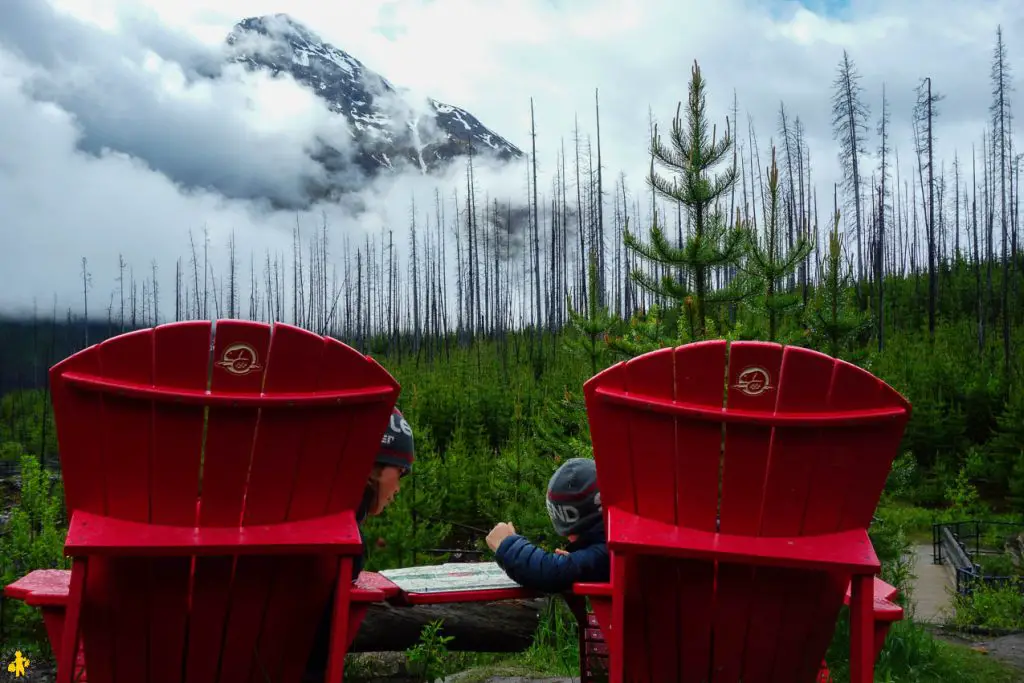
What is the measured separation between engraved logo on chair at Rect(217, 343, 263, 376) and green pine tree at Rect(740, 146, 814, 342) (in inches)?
164

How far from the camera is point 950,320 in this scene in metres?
20.9

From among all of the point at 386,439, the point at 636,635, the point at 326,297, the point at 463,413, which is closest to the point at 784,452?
the point at 636,635

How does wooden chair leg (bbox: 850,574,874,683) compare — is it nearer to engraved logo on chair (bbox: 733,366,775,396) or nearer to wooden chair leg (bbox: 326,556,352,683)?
engraved logo on chair (bbox: 733,366,775,396)

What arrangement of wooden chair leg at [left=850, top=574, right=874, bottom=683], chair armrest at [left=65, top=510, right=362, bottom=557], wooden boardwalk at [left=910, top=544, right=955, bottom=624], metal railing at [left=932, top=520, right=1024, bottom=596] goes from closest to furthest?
chair armrest at [left=65, top=510, right=362, bottom=557], wooden chair leg at [left=850, top=574, right=874, bottom=683], wooden boardwalk at [left=910, top=544, right=955, bottom=624], metal railing at [left=932, top=520, right=1024, bottom=596]

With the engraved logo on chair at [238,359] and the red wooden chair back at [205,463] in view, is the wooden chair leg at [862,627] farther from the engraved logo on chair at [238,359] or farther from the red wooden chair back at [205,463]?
the engraved logo on chair at [238,359]

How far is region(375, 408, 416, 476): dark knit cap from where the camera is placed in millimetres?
2352

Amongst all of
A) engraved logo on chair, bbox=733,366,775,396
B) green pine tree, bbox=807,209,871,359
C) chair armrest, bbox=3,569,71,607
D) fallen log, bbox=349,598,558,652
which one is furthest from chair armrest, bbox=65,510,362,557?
green pine tree, bbox=807,209,871,359

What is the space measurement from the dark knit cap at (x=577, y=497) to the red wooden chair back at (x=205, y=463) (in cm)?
62

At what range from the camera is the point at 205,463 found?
1.84 metres

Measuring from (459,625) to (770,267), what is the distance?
3.35m

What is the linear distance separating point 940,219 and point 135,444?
2775 cm

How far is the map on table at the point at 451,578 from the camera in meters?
2.34

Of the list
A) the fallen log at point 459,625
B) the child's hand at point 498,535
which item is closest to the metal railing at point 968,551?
the fallen log at point 459,625

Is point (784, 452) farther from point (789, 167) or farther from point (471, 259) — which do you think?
point (789, 167)
